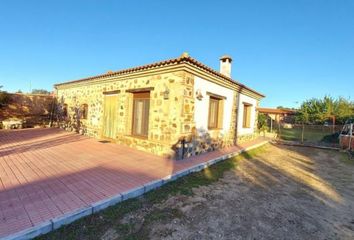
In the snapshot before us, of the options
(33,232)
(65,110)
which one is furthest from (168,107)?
(65,110)

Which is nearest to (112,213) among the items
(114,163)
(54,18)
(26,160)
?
(114,163)

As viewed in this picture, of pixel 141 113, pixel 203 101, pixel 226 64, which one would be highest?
pixel 226 64

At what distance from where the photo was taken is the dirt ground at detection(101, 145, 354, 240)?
2.91 metres

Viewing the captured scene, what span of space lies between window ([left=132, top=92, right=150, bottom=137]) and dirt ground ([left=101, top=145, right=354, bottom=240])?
385cm

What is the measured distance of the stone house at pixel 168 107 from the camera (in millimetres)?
6469

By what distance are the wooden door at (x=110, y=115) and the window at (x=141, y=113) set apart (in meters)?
1.36

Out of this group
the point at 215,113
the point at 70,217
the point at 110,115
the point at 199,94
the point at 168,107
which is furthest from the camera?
the point at 110,115

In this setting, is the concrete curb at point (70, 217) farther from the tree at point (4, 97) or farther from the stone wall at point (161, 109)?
the tree at point (4, 97)

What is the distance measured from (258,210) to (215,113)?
545 cm

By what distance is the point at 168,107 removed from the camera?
6.64 metres

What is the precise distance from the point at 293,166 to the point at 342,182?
1670mm

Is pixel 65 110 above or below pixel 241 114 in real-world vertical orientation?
below

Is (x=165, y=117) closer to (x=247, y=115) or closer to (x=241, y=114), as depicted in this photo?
(x=241, y=114)

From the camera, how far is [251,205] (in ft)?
12.6
